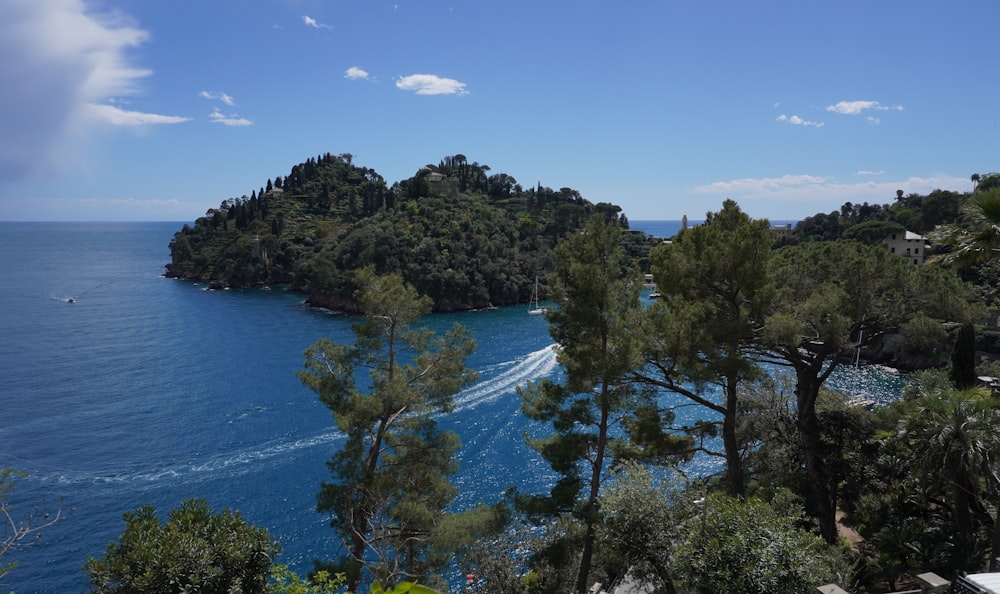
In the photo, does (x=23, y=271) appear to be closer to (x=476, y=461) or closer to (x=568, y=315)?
(x=476, y=461)

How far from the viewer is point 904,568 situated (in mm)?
10820

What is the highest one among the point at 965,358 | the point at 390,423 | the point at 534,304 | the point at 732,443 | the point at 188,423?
the point at 965,358

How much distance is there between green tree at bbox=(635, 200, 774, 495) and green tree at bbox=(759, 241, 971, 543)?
860 millimetres

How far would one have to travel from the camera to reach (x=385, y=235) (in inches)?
2564

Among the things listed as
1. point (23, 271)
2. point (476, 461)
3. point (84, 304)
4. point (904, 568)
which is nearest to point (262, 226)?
point (84, 304)

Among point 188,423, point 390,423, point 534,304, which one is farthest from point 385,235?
point 390,423

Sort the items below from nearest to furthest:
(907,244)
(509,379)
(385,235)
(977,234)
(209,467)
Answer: (977,234), (209,467), (509,379), (907,244), (385,235)

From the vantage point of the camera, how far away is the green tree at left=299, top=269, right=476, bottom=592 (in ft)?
37.7

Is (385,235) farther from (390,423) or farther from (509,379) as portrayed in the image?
(390,423)

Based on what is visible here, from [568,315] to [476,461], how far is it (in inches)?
604

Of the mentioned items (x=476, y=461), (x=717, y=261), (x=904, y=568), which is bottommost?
(x=476, y=461)

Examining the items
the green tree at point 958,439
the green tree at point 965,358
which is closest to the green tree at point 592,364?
the green tree at point 958,439

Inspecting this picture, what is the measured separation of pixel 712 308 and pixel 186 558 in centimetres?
1111

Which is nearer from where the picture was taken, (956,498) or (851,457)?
(956,498)
